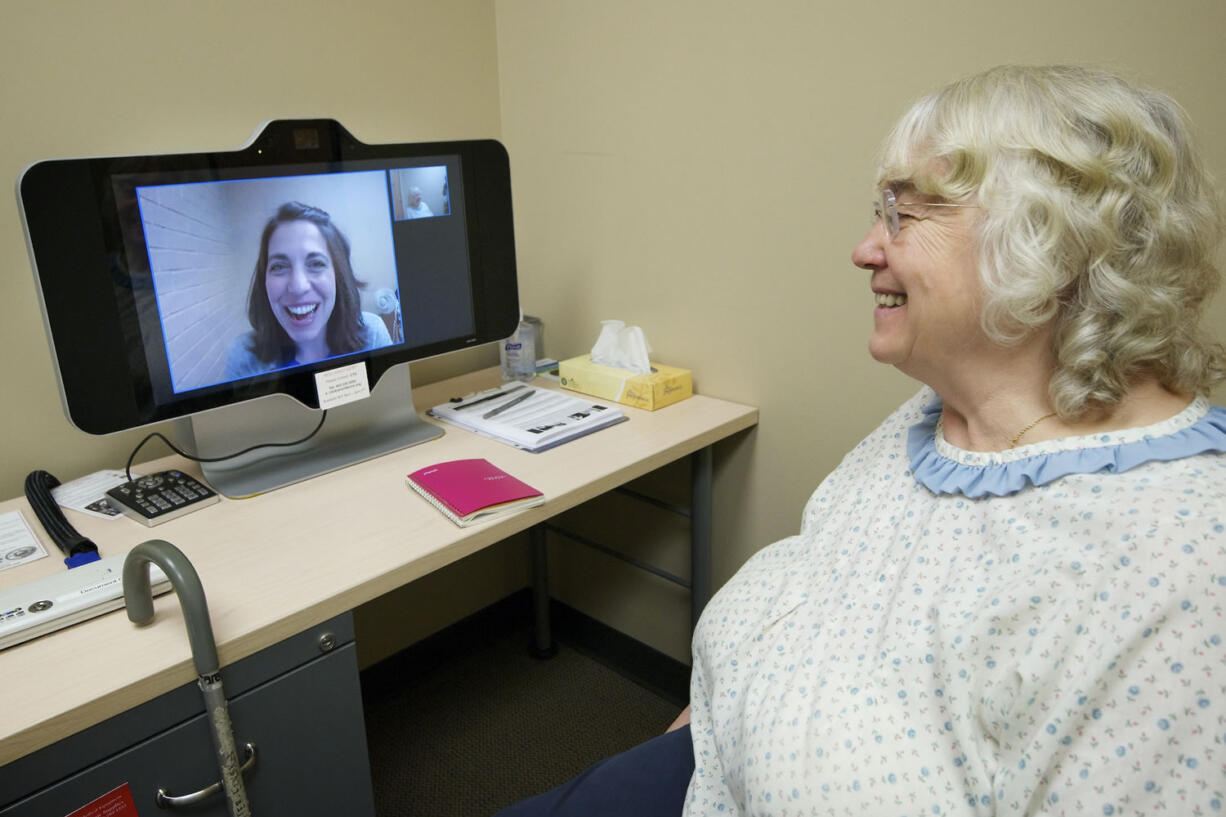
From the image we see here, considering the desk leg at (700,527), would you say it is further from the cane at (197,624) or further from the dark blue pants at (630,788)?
the cane at (197,624)

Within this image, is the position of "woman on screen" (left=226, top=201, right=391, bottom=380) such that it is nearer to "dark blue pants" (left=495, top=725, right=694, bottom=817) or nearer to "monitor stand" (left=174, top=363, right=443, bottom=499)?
"monitor stand" (left=174, top=363, right=443, bottom=499)

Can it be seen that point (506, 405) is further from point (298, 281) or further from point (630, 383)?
point (298, 281)

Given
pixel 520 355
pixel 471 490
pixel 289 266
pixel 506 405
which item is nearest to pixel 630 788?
pixel 471 490

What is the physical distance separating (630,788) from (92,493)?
1.06 metres

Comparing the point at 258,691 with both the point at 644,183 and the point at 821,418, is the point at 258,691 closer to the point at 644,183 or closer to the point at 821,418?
the point at 821,418

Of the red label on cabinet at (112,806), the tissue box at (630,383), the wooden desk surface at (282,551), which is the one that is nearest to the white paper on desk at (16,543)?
the wooden desk surface at (282,551)

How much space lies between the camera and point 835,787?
33.6 inches

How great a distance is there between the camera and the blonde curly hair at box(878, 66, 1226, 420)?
879 mm

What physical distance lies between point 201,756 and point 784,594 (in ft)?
→ 2.54

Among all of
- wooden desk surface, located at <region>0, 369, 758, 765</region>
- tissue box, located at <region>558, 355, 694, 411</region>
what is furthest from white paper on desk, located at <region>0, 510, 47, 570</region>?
tissue box, located at <region>558, 355, 694, 411</region>

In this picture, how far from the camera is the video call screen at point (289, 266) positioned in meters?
1.26

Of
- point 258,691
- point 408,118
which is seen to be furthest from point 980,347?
point 408,118

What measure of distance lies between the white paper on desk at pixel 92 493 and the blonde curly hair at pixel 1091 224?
1.38 m

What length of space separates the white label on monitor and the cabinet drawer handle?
2.06ft
